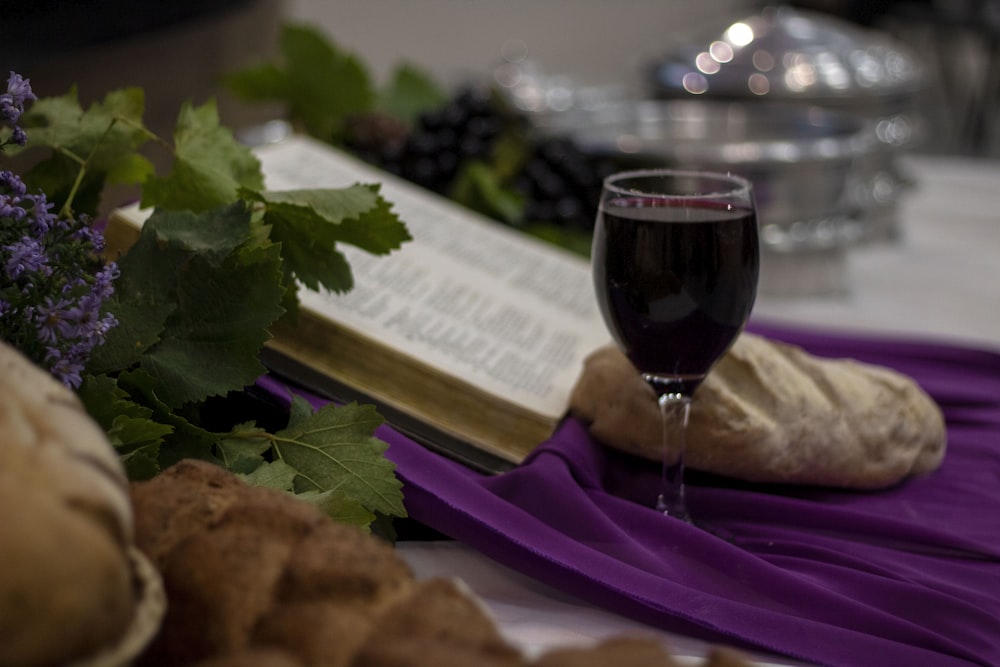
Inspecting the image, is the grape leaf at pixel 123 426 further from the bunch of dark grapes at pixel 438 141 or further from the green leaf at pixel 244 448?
the bunch of dark grapes at pixel 438 141

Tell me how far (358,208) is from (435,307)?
0.63 feet

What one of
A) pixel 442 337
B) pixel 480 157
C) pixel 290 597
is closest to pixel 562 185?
pixel 480 157

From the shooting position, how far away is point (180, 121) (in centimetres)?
70

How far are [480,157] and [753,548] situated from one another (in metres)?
0.85

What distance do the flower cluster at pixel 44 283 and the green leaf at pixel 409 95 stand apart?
1.19m

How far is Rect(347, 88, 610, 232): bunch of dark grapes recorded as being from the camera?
52.4 inches

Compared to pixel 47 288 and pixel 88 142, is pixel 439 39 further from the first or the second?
pixel 47 288

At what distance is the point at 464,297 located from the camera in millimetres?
870

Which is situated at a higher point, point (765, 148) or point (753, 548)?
point (765, 148)

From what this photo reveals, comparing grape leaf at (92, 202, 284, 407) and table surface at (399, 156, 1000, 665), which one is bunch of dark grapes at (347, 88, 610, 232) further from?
grape leaf at (92, 202, 284, 407)

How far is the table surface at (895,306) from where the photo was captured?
56 centimetres

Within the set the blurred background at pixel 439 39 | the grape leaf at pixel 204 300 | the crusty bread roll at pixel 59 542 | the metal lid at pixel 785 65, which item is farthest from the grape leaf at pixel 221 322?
the metal lid at pixel 785 65

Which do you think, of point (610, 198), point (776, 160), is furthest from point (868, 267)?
point (610, 198)

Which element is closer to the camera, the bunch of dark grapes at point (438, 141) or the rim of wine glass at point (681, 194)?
the rim of wine glass at point (681, 194)
